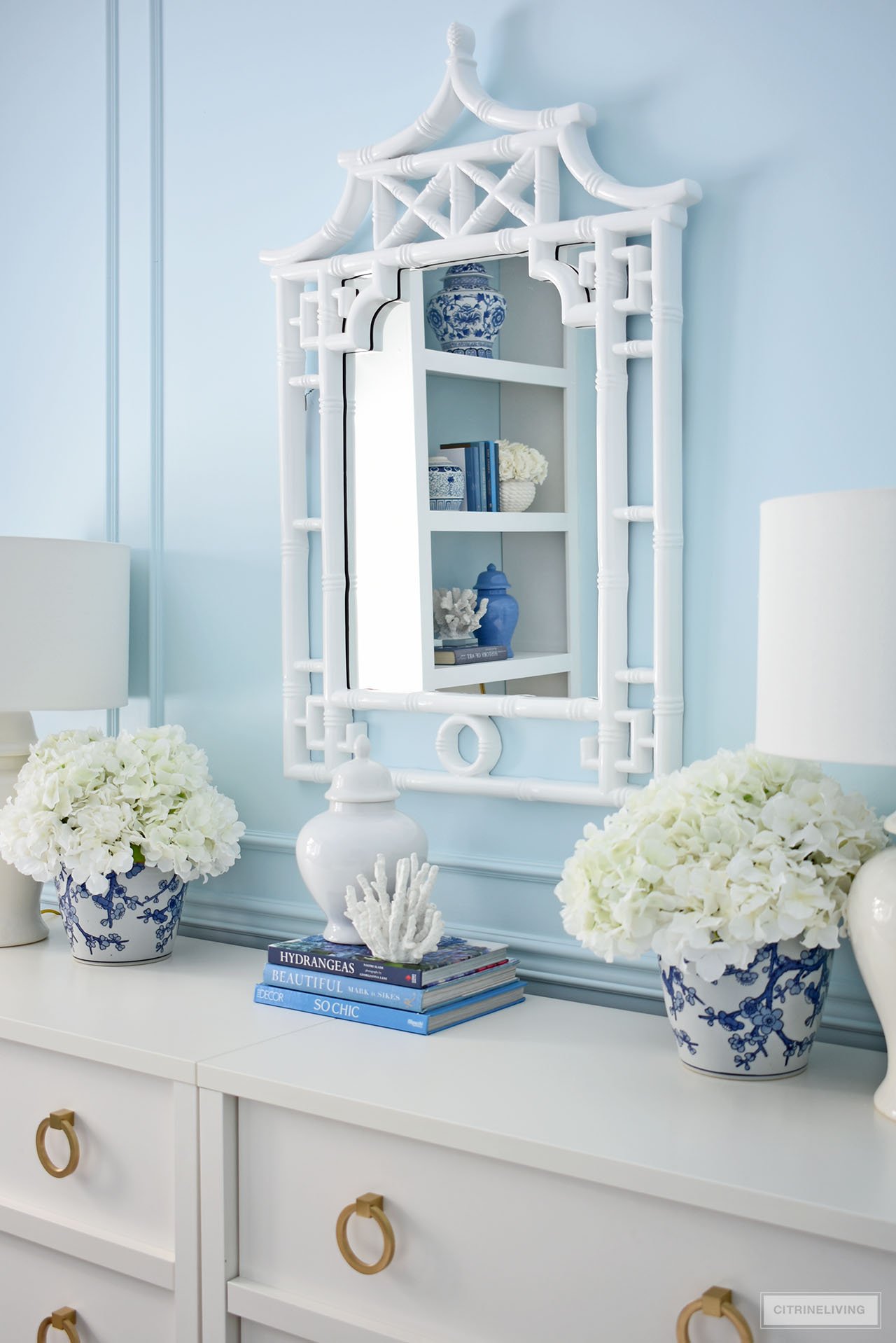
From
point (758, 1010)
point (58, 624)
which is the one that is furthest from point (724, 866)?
point (58, 624)

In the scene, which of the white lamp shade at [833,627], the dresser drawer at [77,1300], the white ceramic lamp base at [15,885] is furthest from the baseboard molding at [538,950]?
the dresser drawer at [77,1300]

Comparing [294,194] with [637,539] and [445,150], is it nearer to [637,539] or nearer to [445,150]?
[445,150]

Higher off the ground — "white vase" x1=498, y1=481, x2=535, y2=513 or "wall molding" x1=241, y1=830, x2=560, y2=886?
"white vase" x1=498, y1=481, x2=535, y2=513

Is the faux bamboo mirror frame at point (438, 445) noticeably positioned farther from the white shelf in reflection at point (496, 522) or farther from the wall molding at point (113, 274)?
the wall molding at point (113, 274)

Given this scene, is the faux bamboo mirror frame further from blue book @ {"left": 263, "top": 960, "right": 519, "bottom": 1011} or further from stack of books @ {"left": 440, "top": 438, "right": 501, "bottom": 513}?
blue book @ {"left": 263, "top": 960, "right": 519, "bottom": 1011}

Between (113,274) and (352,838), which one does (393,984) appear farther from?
(113,274)

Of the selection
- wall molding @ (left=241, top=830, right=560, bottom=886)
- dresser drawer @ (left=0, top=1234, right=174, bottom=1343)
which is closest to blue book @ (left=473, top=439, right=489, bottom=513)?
wall molding @ (left=241, top=830, right=560, bottom=886)

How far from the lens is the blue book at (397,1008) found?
Result: 5.01 feet

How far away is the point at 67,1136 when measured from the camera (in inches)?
61.2

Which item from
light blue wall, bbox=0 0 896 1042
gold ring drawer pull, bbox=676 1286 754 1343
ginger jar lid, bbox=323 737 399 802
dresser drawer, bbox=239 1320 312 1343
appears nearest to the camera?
gold ring drawer pull, bbox=676 1286 754 1343

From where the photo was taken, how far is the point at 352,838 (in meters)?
1.68

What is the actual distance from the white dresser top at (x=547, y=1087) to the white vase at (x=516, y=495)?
2.21 feet

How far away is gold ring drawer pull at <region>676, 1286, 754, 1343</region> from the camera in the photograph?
3.58ft

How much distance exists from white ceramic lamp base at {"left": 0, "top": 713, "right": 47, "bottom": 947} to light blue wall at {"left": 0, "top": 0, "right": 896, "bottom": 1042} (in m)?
0.23
